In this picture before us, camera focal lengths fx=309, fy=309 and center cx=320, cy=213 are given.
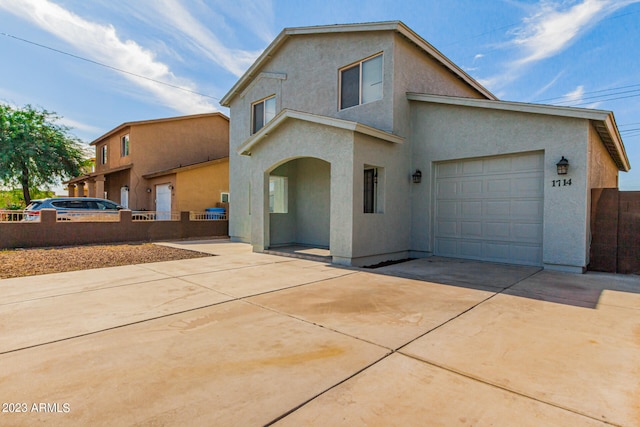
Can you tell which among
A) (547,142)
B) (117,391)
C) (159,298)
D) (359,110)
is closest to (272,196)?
(359,110)

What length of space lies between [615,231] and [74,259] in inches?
503

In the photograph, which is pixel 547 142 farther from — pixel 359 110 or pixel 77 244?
pixel 77 244

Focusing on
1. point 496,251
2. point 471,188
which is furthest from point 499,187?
point 496,251

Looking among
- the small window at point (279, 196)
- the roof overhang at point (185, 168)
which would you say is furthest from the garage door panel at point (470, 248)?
the roof overhang at point (185, 168)

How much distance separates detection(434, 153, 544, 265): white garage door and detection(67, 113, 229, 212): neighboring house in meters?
12.6

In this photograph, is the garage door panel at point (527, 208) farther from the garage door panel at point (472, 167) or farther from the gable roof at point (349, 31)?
the gable roof at point (349, 31)

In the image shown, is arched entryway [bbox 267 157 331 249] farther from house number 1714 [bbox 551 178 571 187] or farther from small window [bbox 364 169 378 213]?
house number 1714 [bbox 551 178 571 187]

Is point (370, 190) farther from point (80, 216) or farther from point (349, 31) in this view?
point (80, 216)

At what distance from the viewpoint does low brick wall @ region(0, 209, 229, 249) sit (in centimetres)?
1011

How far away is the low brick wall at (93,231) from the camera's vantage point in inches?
398

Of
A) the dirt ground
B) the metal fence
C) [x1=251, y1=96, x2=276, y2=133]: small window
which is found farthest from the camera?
[x1=251, y1=96, x2=276, y2=133]: small window

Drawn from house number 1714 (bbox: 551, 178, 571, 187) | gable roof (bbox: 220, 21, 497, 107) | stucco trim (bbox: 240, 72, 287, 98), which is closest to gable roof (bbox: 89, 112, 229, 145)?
gable roof (bbox: 220, 21, 497, 107)

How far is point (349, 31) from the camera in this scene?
891 centimetres

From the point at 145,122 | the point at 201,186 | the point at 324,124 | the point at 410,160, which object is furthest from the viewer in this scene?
the point at 145,122
